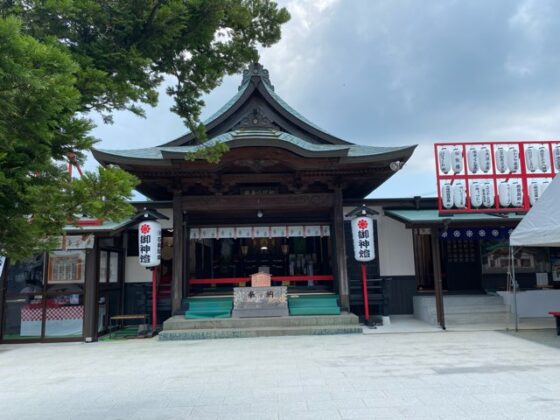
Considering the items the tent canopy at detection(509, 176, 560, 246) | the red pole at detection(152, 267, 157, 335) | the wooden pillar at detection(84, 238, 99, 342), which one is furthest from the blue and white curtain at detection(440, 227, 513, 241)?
the wooden pillar at detection(84, 238, 99, 342)

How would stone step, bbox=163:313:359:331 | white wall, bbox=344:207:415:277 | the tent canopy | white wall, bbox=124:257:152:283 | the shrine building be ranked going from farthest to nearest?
1. white wall, bbox=344:207:415:277
2. white wall, bbox=124:257:152:283
3. the shrine building
4. stone step, bbox=163:313:359:331
5. the tent canopy

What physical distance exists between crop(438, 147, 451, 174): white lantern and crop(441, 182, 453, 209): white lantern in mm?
422

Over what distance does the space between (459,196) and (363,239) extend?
3006 millimetres

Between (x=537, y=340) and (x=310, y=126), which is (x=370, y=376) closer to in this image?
(x=537, y=340)

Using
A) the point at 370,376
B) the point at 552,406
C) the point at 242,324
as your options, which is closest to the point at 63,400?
the point at 370,376

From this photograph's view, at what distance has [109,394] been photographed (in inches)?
204

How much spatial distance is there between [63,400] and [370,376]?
14.4 feet

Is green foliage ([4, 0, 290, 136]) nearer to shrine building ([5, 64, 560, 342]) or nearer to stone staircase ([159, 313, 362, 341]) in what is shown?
shrine building ([5, 64, 560, 342])

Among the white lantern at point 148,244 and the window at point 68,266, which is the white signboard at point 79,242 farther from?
the white lantern at point 148,244

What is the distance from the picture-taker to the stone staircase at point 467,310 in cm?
1063

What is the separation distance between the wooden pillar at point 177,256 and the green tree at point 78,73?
6.81 metres

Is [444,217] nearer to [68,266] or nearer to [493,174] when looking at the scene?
[493,174]

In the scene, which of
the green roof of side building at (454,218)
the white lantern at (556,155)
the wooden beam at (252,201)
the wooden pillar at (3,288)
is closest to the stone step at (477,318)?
the green roof of side building at (454,218)

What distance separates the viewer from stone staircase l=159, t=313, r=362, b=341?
31.0 feet
